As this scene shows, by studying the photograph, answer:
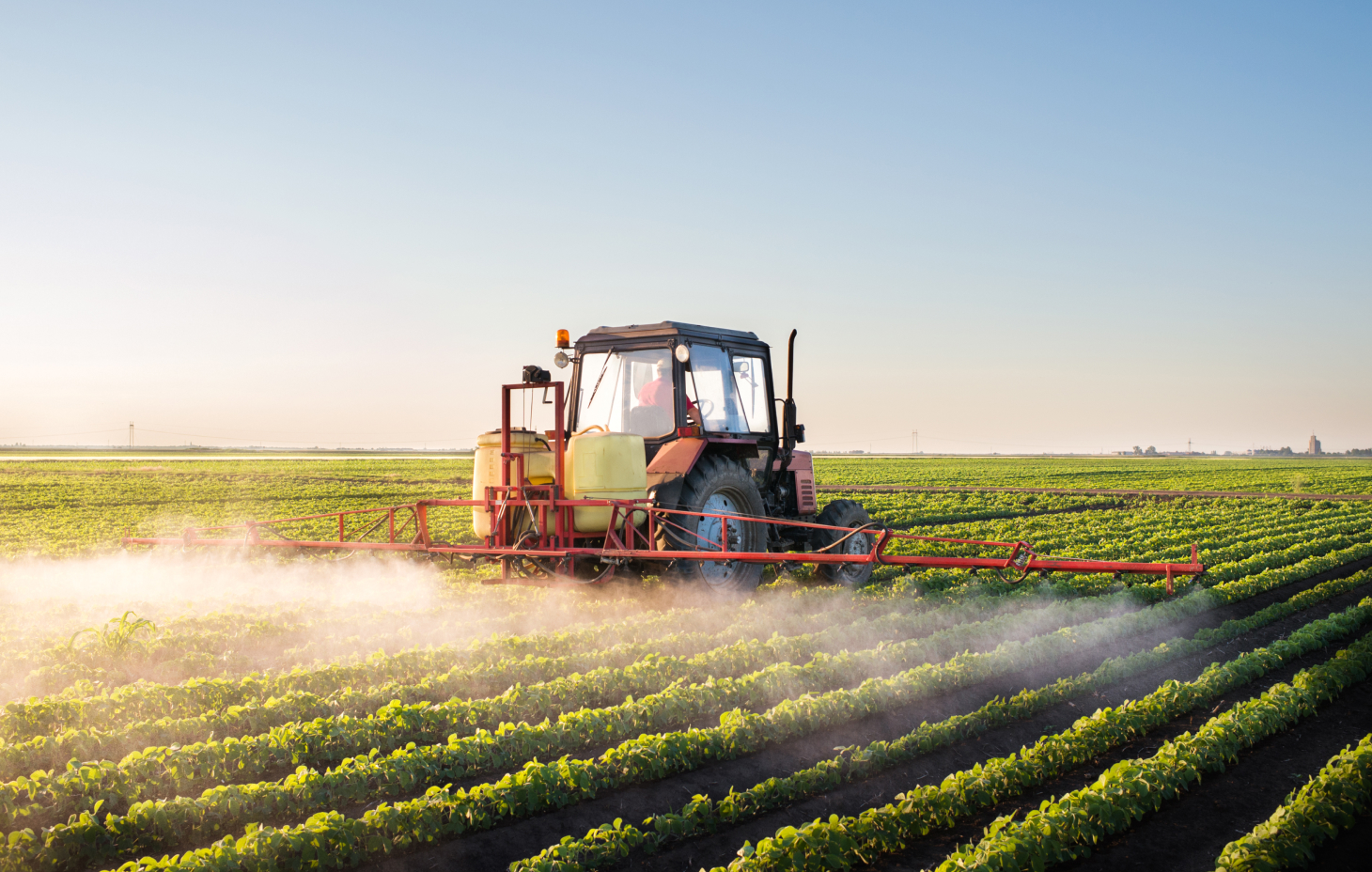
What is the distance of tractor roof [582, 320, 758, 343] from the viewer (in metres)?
9.00

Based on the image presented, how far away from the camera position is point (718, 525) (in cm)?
873

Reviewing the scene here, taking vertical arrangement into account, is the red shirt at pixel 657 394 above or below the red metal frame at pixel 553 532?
above

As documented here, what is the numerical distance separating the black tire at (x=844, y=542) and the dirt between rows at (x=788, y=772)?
9.80 feet

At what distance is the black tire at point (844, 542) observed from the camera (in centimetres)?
1018

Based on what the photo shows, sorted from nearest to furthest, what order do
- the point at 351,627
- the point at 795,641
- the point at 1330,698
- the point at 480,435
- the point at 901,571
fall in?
the point at 1330,698, the point at 795,641, the point at 351,627, the point at 480,435, the point at 901,571

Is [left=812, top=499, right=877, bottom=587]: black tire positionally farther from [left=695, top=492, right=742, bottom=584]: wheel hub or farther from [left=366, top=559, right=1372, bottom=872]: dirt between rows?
[left=366, top=559, right=1372, bottom=872]: dirt between rows

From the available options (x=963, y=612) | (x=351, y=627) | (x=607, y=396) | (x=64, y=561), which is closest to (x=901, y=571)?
(x=963, y=612)

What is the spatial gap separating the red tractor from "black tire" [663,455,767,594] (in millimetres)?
14

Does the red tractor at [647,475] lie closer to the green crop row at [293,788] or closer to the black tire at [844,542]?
the black tire at [844,542]

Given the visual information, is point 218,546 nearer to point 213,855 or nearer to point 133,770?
point 133,770

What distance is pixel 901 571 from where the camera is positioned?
12.5 metres

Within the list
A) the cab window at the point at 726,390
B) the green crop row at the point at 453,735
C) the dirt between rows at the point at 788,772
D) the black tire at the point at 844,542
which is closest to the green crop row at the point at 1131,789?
the dirt between rows at the point at 788,772

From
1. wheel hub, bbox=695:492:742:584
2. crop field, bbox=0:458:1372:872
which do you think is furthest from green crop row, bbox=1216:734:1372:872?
wheel hub, bbox=695:492:742:584

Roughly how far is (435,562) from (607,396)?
12.7 feet
